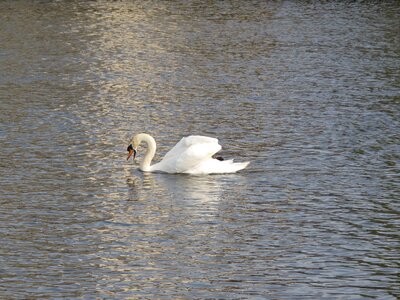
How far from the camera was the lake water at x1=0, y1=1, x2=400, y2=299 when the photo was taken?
16.0m

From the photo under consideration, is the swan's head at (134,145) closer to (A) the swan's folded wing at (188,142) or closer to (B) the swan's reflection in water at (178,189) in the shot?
(B) the swan's reflection in water at (178,189)

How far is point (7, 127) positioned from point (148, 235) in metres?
10.1

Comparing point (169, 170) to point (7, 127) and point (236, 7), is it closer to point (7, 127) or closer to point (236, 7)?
point (7, 127)

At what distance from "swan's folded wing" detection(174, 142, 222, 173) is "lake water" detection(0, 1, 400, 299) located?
46 cm

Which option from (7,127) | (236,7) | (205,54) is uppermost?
(236,7)

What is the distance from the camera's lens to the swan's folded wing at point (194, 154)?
22797 mm

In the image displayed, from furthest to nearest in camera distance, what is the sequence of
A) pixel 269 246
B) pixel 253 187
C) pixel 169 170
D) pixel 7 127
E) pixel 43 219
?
pixel 7 127 → pixel 169 170 → pixel 253 187 → pixel 43 219 → pixel 269 246

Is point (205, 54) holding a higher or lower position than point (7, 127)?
higher

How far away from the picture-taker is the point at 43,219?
19.0m

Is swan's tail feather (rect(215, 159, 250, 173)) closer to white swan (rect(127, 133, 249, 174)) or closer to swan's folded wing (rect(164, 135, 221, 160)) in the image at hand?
white swan (rect(127, 133, 249, 174))

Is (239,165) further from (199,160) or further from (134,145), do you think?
(134,145)

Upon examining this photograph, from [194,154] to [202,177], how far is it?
0.48m

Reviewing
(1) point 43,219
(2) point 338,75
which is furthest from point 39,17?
(1) point 43,219

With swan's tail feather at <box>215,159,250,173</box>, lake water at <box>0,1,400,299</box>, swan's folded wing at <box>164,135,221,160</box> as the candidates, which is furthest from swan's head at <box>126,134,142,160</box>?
swan's tail feather at <box>215,159,250,173</box>
